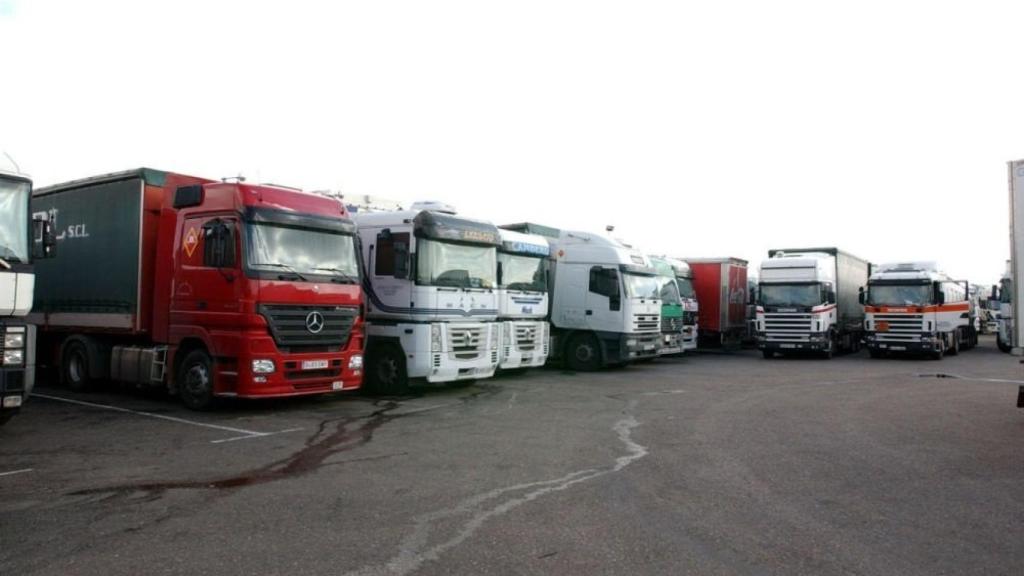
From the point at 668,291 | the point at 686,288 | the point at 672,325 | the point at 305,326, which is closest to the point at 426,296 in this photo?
the point at 305,326

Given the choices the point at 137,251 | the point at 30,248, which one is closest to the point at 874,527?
the point at 30,248

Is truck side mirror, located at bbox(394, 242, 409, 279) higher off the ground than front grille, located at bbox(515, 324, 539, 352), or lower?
higher

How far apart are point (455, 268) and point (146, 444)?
21.1 feet

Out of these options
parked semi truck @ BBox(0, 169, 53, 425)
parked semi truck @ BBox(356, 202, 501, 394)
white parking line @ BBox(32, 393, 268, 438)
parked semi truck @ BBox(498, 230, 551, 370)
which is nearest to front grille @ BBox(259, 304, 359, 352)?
white parking line @ BBox(32, 393, 268, 438)

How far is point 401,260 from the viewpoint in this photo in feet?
42.1

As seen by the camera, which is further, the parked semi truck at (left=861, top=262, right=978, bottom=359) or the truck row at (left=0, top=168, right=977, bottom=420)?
the parked semi truck at (left=861, top=262, right=978, bottom=359)

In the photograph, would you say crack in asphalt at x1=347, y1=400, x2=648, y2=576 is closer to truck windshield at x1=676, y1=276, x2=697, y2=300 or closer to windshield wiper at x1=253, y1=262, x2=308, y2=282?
windshield wiper at x1=253, y1=262, x2=308, y2=282

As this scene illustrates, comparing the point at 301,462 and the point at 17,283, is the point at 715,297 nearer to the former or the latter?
the point at 301,462

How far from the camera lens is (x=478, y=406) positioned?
12117mm

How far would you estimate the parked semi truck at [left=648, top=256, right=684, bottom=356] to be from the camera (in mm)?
20797

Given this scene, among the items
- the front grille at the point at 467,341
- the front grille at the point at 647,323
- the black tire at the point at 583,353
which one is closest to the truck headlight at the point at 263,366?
the front grille at the point at 467,341

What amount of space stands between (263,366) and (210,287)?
143cm

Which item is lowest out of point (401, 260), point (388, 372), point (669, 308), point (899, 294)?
point (388, 372)

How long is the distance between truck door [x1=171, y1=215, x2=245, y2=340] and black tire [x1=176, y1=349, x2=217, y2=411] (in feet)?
1.32
